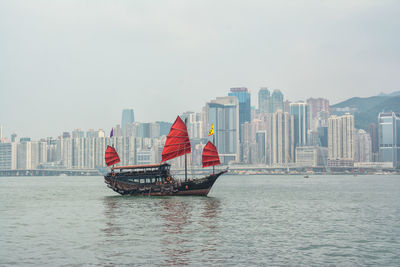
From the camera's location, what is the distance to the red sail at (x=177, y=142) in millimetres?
77375

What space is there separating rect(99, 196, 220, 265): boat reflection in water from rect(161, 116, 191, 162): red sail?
60.0 ft

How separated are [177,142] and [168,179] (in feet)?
20.2

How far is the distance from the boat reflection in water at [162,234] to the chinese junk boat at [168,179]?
14098 mm

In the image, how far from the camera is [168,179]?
245 feet

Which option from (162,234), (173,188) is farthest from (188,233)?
(173,188)

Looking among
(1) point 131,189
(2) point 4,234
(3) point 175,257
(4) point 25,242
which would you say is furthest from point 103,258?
(1) point 131,189

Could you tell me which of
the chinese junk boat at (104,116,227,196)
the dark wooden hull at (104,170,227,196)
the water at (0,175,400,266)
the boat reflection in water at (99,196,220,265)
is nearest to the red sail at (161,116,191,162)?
the chinese junk boat at (104,116,227,196)

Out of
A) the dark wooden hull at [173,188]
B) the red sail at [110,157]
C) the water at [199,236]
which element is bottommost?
the water at [199,236]

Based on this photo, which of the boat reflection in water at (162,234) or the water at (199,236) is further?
the boat reflection in water at (162,234)

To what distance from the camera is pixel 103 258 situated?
29.5 metres

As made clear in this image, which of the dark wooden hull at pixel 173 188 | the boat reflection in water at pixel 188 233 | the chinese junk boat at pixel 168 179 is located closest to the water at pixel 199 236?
the boat reflection in water at pixel 188 233

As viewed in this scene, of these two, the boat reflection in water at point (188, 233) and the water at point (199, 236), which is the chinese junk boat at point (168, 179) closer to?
the boat reflection in water at point (188, 233)

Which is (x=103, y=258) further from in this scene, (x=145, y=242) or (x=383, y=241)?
(x=383, y=241)

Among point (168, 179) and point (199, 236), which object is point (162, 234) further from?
point (168, 179)
